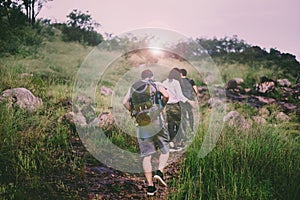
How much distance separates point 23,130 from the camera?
2.92 meters

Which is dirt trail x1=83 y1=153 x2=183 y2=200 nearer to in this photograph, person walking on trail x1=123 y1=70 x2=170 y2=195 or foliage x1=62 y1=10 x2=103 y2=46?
person walking on trail x1=123 y1=70 x2=170 y2=195

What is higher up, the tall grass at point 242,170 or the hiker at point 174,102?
the hiker at point 174,102

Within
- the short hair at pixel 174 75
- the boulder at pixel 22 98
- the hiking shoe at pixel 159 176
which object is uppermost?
the short hair at pixel 174 75

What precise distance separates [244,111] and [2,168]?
3.00 metres

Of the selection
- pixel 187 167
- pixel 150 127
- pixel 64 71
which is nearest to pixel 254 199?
pixel 187 167

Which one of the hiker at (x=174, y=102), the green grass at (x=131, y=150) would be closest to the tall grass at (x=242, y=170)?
the green grass at (x=131, y=150)

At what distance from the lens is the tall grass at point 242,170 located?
2473 mm

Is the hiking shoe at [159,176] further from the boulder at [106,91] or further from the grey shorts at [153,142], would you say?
the boulder at [106,91]

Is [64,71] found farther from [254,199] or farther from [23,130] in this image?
[254,199]

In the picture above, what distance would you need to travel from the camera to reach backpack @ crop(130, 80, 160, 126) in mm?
2268

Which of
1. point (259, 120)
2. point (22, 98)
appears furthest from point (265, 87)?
point (22, 98)

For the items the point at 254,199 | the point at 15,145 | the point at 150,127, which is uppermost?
the point at 150,127

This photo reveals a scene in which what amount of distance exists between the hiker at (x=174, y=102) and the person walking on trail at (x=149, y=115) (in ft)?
2.27

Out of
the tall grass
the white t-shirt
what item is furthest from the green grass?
the white t-shirt
